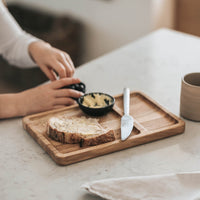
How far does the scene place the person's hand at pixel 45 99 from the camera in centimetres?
133

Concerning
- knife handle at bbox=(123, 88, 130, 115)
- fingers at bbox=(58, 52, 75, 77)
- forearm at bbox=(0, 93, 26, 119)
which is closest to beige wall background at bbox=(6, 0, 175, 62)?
fingers at bbox=(58, 52, 75, 77)

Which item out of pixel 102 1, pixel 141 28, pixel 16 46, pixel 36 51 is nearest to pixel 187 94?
pixel 36 51

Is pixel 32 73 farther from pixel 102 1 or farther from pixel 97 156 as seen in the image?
pixel 97 156

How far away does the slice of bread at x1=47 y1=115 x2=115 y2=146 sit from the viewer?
1.11 metres

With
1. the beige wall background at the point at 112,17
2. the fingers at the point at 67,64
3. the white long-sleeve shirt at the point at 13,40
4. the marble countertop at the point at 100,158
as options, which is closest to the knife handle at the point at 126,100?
the marble countertop at the point at 100,158

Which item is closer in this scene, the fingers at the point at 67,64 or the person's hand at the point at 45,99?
the person's hand at the point at 45,99

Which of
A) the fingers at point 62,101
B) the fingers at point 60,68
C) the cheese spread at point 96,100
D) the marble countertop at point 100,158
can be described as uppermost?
the fingers at point 60,68

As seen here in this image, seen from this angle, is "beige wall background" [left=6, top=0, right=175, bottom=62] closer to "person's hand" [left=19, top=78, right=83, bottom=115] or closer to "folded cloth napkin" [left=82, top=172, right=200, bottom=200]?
"person's hand" [left=19, top=78, right=83, bottom=115]

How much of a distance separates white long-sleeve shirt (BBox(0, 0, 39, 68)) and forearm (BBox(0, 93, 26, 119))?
1.50 feet

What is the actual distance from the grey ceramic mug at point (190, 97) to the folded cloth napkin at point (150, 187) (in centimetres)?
34

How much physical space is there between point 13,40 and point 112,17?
1.79 meters

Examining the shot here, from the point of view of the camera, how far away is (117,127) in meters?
1.21

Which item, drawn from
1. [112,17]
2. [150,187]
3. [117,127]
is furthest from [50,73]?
[112,17]

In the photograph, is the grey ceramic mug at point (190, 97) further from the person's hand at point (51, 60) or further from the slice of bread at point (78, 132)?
the person's hand at point (51, 60)
